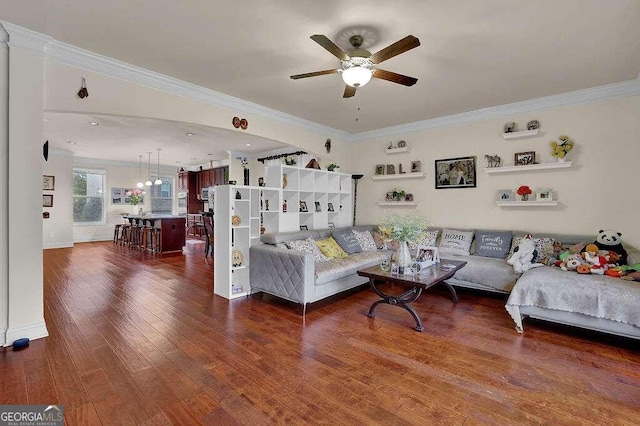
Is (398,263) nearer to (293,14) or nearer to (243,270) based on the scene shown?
(243,270)

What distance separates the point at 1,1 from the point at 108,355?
9.25ft

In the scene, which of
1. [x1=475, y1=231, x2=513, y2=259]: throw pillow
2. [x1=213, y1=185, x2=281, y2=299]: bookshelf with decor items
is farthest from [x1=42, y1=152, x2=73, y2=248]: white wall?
[x1=475, y1=231, x2=513, y2=259]: throw pillow

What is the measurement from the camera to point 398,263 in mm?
3484

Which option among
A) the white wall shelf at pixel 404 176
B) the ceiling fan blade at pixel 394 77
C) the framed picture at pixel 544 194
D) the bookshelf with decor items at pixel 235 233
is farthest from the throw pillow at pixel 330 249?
the framed picture at pixel 544 194

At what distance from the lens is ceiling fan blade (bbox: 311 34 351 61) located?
214cm

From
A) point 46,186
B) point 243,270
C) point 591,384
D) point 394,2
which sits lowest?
point 591,384

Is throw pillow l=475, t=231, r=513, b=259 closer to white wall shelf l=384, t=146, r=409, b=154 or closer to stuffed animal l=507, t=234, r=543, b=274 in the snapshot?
stuffed animal l=507, t=234, r=543, b=274

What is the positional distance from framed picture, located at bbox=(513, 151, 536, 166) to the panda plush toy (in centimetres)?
128

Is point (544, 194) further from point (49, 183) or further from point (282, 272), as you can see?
point (49, 183)

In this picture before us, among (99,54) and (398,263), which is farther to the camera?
(398,263)

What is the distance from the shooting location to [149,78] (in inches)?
133

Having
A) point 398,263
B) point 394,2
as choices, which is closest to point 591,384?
point 398,263

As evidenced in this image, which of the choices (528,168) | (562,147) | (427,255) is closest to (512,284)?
(427,255)

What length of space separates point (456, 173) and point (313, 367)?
406cm
